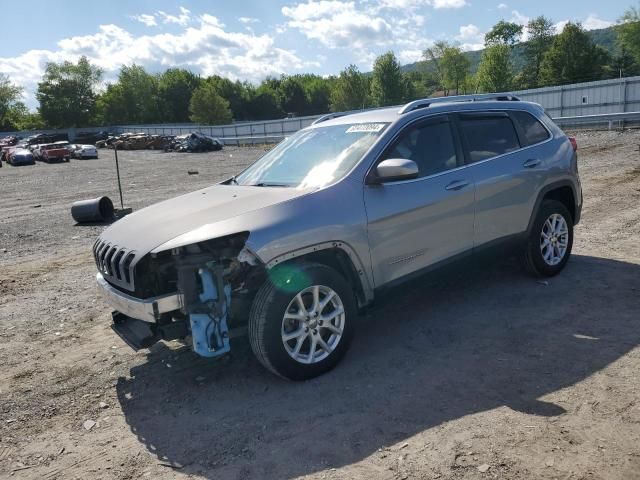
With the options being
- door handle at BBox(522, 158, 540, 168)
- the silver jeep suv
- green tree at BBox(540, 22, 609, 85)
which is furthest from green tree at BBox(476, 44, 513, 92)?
the silver jeep suv

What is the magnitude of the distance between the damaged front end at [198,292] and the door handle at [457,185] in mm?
1890

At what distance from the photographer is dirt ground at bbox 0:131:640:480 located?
3029 millimetres

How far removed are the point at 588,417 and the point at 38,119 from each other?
120 m

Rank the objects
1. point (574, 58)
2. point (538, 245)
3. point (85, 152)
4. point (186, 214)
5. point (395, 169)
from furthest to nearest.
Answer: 1. point (574, 58)
2. point (85, 152)
3. point (538, 245)
4. point (186, 214)
5. point (395, 169)

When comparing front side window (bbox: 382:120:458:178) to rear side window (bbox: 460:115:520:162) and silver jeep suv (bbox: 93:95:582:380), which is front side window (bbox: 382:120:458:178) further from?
rear side window (bbox: 460:115:520:162)

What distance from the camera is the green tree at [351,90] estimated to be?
3504 inches

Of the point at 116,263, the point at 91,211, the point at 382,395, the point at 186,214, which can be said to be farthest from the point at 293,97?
the point at 382,395

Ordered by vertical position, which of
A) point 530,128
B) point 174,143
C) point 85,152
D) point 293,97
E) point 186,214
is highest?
point 293,97

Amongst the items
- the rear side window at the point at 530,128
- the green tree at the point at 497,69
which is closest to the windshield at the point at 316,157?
the rear side window at the point at 530,128

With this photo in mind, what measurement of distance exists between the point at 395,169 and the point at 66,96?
114 metres

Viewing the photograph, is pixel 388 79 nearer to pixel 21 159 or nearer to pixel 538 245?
pixel 21 159

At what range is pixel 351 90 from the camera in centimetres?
8900

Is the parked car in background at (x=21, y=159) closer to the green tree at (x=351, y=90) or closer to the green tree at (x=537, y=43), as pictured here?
the green tree at (x=351, y=90)

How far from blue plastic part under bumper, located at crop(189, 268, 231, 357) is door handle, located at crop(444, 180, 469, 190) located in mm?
2184
